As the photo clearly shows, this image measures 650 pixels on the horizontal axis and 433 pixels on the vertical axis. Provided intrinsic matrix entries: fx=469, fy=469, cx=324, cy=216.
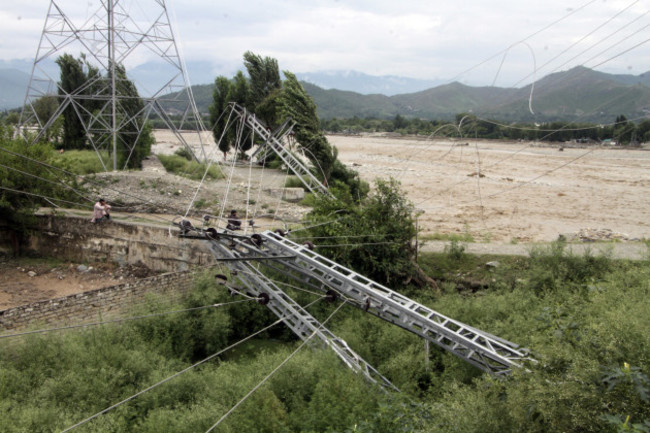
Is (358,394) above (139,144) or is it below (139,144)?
below

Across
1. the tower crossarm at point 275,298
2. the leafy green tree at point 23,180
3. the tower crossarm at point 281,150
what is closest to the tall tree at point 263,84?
the tower crossarm at point 281,150

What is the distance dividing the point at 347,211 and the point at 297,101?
984 cm

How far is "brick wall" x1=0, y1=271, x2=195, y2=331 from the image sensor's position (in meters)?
10.5

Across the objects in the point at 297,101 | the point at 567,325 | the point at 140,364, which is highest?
the point at 297,101

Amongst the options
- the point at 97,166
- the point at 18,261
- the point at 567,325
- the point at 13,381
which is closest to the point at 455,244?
the point at 567,325

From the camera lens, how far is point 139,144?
29.5 metres

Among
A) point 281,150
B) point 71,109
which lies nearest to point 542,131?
point 281,150

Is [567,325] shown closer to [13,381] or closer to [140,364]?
[140,364]

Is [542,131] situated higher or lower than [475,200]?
higher

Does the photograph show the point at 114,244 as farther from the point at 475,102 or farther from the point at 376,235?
the point at 475,102

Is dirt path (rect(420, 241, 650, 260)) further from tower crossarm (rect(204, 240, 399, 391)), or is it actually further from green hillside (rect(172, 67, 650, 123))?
green hillside (rect(172, 67, 650, 123))

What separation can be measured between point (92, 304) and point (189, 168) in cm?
1779

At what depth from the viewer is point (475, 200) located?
91.5 feet

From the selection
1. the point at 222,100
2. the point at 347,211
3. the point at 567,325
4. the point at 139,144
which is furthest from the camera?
the point at 222,100
